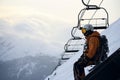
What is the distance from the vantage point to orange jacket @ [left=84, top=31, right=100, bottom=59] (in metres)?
6.84

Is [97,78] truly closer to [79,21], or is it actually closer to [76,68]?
[76,68]

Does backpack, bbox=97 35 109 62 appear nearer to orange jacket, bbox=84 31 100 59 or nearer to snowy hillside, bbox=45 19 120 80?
orange jacket, bbox=84 31 100 59

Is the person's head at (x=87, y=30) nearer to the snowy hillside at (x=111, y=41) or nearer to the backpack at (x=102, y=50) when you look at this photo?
the backpack at (x=102, y=50)

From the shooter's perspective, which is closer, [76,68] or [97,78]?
[97,78]

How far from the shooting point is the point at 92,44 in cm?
684

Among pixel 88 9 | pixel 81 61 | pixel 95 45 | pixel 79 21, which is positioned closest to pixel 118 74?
pixel 95 45

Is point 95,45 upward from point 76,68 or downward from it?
upward

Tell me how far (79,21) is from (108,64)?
25.3 ft

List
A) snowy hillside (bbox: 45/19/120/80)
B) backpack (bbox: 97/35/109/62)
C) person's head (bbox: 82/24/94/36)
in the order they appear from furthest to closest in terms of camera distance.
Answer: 1. snowy hillside (bbox: 45/19/120/80)
2. person's head (bbox: 82/24/94/36)
3. backpack (bbox: 97/35/109/62)

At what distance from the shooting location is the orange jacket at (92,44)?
22.4 ft

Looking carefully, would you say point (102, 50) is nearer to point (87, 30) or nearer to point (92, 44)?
point (92, 44)

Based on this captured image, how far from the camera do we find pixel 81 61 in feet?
24.1

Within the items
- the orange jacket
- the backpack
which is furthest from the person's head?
the backpack

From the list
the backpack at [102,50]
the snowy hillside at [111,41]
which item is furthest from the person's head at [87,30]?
the snowy hillside at [111,41]
